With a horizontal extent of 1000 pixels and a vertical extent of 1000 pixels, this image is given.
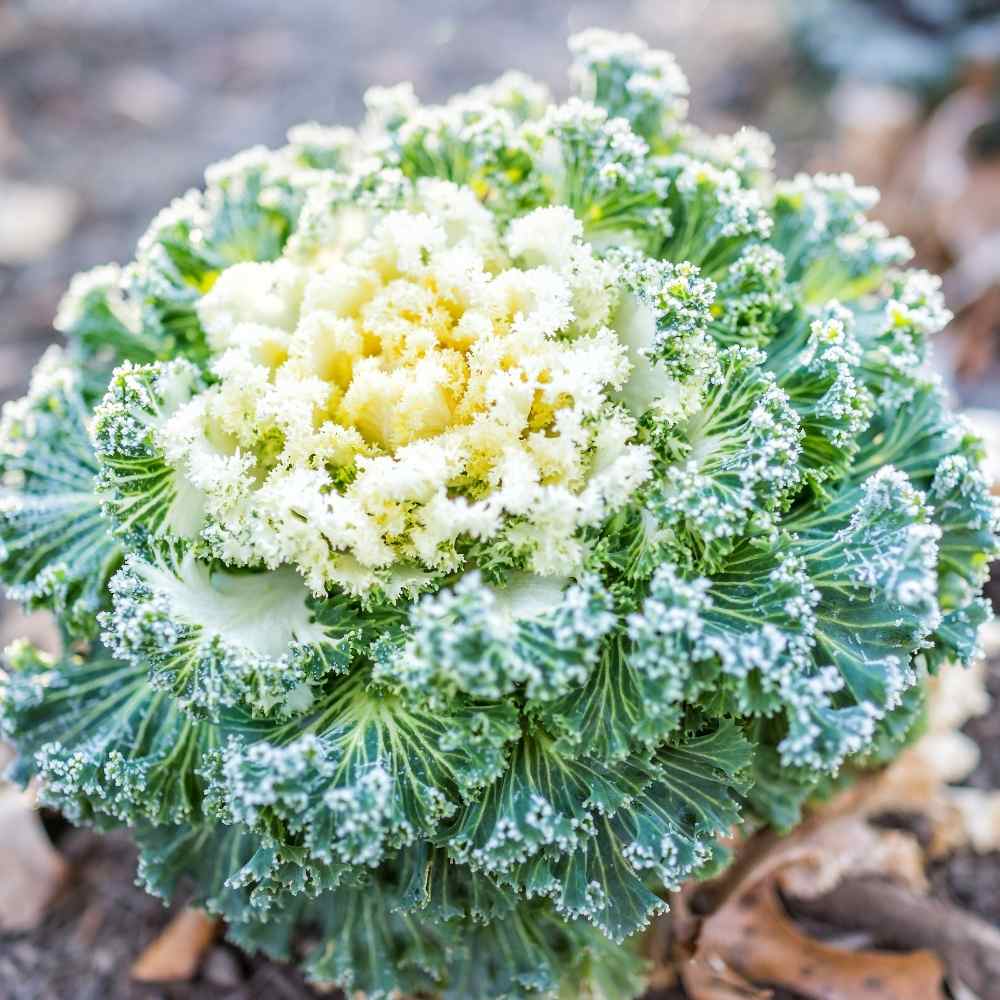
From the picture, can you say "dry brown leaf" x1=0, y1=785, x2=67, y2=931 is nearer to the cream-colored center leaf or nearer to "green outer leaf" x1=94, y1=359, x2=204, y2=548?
"green outer leaf" x1=94, y1=359, x2=204, y2=548

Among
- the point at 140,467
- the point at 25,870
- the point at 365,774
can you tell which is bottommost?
the point at 25,870

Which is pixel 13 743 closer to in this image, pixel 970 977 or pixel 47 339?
pixel 970 977

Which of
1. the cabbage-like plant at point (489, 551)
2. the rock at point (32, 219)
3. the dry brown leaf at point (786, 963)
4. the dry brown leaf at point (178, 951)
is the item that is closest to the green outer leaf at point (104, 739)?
the cabbage-like plant at point (489, 551)

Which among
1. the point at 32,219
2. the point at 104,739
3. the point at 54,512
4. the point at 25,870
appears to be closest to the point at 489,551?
the point at 104,739

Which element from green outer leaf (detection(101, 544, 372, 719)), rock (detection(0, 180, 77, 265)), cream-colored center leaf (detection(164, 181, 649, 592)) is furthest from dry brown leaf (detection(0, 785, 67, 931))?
rock (detection(0, 180, 77, 265))

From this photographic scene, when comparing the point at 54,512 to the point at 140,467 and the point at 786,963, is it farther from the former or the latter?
the point at 786,963

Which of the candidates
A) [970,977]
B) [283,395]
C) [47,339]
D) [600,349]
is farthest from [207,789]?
[47,339]
